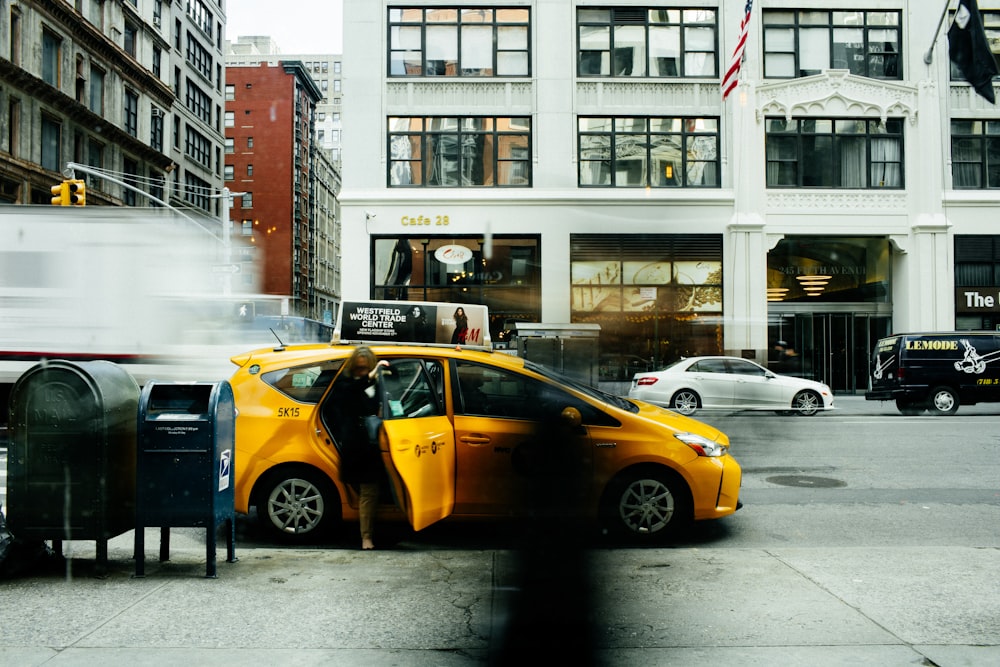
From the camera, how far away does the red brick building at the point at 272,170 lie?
2635 millimetres

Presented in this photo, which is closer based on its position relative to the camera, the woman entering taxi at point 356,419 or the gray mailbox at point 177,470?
the gray mailbox at point 177,470

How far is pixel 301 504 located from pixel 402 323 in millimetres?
5279

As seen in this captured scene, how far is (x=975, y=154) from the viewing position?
898 inches

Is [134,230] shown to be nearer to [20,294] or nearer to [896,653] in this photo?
[20,294]

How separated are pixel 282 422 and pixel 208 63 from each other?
3.95 meters

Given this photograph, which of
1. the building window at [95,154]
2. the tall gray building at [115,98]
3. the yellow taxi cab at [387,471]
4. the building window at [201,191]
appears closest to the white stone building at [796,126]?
the tall gray building at [115,98]

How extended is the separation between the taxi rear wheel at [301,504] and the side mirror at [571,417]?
194 inches

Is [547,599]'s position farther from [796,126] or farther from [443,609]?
[796,126]

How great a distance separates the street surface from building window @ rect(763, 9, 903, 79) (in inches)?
713

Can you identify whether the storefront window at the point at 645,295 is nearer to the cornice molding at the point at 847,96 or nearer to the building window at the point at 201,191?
the building window at the point at 201,191

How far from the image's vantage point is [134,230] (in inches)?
539

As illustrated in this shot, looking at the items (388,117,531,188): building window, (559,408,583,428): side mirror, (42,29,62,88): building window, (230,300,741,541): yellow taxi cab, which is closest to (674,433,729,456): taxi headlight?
(230,300,741,541): yellow taxi cab

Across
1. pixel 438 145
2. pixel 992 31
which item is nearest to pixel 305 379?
pixel 992 31

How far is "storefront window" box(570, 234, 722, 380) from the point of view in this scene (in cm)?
218
